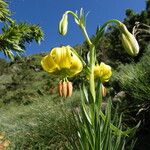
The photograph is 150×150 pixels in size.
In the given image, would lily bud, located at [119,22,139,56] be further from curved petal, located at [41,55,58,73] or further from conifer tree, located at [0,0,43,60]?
conifer tree, located at [0,0,43,60]

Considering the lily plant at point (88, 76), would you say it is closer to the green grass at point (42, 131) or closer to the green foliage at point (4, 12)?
the green grass at point (42, 131)

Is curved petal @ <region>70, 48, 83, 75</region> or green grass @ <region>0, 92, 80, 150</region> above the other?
green grass @ <region>0, 92, 80, 150</region>

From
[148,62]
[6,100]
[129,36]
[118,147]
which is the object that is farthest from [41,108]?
[6,100]

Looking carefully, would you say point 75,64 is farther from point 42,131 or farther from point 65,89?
point 42,131

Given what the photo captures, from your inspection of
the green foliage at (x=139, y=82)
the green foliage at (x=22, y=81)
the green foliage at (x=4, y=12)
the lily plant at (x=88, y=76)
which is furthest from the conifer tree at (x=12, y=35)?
the green foliage at (x=22, y=81)

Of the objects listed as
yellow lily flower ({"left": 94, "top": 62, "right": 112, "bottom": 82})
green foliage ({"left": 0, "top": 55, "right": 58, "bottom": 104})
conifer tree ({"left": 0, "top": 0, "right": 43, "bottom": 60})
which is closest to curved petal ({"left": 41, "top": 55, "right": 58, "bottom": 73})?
yellow lily flower ({"left": 94, "top": 62, "right": 112, "bottom": 82})

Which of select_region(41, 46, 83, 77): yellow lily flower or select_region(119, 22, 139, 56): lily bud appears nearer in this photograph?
select_region(119, 22, 139, 56): lily bud

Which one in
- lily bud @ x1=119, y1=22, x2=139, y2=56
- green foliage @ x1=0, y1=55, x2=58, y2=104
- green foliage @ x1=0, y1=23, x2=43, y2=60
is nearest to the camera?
lily bud @ x1=119, y1=22, x2=139, y2=56

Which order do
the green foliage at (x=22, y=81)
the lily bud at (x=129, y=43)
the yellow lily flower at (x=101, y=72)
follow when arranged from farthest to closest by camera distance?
1. the green foliage at (x=22, y=81)
2. the yellow lily flower at (x=101, y=72)
3. the lily bud at (x=129, y=43)
